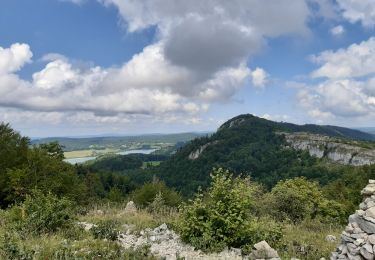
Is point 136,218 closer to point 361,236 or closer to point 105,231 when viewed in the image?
point 105,231

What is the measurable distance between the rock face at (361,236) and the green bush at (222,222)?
2737 mm

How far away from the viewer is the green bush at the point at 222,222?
472 inches

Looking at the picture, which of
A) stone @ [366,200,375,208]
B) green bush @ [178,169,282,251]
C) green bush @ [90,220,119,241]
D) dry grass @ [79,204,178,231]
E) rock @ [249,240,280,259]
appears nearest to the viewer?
stone @ [366,200,375,208]

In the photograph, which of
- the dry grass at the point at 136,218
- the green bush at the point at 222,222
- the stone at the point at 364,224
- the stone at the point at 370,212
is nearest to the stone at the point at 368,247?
the stone at the point at 364,224

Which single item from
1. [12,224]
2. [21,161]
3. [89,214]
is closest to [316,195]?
[21,161]

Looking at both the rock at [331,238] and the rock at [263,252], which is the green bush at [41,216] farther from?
the rock at [331,238]

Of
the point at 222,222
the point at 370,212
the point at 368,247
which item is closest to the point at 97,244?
the point at 222,222

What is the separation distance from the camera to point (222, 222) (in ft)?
40.1

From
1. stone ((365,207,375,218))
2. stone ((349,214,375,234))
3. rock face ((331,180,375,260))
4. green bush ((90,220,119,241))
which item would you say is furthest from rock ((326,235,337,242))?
green bush ((90,220,119,241))

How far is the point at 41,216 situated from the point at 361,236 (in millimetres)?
10002

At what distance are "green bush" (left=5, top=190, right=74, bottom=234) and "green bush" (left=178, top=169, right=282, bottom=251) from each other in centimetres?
423

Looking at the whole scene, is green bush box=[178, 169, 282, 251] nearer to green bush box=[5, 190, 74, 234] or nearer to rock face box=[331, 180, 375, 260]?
rock face box=[331, 180, 375, 260]

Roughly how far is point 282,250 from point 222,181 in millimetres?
2890

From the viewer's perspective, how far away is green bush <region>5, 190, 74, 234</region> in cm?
1284
